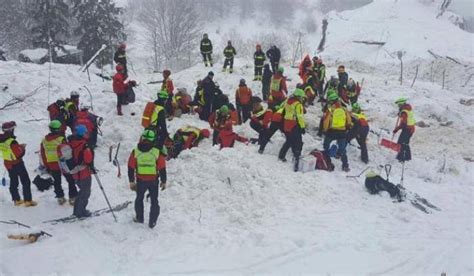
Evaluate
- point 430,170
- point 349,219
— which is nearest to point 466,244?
point 349,219

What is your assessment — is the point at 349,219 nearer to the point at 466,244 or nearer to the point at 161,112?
the point at 466,244

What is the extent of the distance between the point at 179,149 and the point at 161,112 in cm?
115

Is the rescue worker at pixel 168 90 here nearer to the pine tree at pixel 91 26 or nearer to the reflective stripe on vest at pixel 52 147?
the reflective stripe on vest at pixel 52 147

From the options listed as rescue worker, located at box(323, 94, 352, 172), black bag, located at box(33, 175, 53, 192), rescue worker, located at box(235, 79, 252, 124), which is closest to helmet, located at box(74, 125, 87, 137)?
black bag, located at box(33, 175, 53, 192)

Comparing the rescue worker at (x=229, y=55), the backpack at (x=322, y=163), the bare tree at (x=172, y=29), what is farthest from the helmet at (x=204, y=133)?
the bare tree at (x=172, y=29)

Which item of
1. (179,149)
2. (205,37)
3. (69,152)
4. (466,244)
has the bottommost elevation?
(466,244)

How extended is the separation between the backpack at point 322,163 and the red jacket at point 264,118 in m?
1.46

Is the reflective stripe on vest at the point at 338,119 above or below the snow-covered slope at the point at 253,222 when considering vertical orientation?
above

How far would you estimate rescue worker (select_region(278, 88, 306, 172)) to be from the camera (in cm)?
1056

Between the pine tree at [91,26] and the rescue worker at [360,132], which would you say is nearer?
the rescue worker at [360,132]

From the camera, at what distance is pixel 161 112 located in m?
10.9

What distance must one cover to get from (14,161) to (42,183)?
3.92ft

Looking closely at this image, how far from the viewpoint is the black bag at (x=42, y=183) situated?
9.30 meters

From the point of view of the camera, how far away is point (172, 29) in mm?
46594
